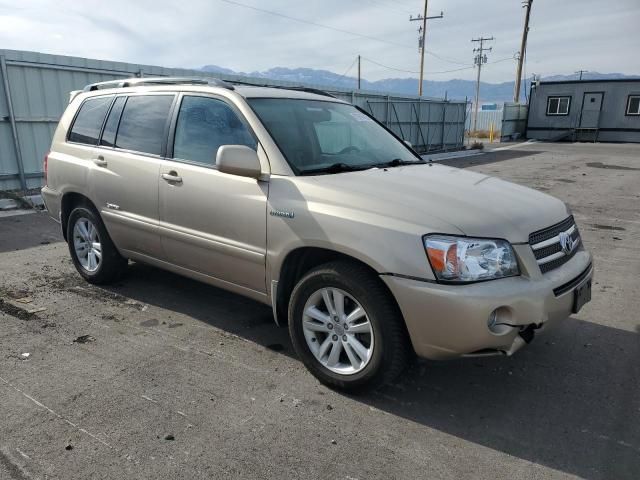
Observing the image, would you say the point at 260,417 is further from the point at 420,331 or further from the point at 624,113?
the point at 624,113

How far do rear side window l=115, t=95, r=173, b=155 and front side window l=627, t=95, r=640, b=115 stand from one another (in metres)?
35.5

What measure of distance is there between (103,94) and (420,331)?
3804mm

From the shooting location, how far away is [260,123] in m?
3.41

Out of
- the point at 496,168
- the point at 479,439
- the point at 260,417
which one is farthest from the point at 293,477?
the point at 496,168

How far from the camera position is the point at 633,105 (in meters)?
31.5

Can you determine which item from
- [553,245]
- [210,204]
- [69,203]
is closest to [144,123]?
[210,204]

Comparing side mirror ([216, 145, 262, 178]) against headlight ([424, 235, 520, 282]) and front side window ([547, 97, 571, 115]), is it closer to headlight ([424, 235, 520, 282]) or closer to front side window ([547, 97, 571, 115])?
headlight ([424, 235, 520, 282])

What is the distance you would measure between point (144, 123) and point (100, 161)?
61 centimetres

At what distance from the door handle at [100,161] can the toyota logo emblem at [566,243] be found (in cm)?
371

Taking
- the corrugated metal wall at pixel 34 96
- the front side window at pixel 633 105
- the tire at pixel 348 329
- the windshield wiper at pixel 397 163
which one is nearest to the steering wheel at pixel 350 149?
the windshield wiper at pixel 397 163

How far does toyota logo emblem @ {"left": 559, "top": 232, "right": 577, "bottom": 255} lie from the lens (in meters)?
3.07

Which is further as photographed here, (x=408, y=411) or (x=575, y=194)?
(x=575, y=194)

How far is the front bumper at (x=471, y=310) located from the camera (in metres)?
2.55

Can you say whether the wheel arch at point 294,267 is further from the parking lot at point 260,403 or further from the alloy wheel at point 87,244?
the alloy wheel at point 87,244
